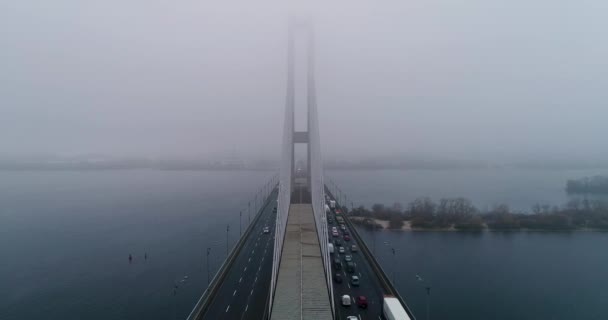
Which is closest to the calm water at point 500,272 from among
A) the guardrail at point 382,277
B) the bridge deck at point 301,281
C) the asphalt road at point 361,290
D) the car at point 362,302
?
the guardrail at point 382,277

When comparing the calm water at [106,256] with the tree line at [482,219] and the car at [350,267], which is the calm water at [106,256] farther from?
the tree line at [482,219]

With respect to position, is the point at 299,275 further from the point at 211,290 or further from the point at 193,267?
the point at 193,267

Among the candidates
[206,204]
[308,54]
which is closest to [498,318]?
[308,54]

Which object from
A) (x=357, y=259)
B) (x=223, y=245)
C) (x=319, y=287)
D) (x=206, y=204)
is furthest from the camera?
(x=206, y=204)

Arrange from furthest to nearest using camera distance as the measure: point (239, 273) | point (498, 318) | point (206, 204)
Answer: point (206, 204) < point (239, 273) < point (498, 318)

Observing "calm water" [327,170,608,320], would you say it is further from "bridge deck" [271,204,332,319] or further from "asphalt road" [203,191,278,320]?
"asphalt road" [203,191,278,320]

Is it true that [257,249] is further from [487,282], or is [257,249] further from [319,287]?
[487,282]

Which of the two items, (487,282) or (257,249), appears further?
(257,249)
